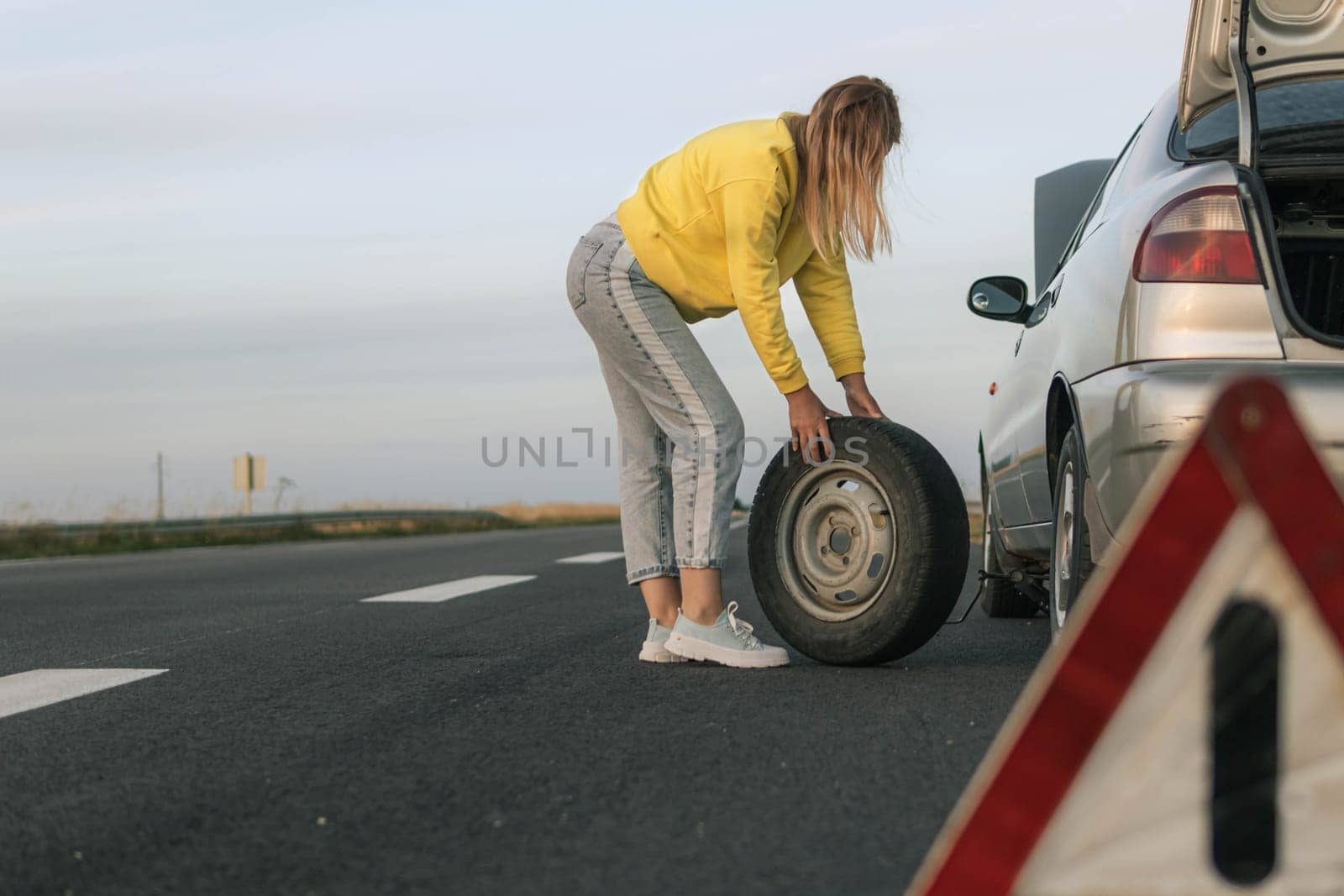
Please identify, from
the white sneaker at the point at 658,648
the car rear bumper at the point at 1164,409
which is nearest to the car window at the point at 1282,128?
the car rear bumper at the point at 1164,409

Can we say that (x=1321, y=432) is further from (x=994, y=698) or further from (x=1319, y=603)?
(x=1319, y=603)

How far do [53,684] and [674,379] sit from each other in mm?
2240

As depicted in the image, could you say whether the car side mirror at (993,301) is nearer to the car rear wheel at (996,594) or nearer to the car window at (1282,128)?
the car rear wheel at (996,594)

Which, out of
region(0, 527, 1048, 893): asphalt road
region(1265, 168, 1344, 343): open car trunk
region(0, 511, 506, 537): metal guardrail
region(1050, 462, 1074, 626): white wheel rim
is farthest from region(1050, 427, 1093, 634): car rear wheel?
region(0, 511, 506, 537): metal guardrail

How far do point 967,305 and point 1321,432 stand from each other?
2.61 m

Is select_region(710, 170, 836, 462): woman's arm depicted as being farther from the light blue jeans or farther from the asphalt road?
the asphalt road

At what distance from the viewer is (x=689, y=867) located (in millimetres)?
2488

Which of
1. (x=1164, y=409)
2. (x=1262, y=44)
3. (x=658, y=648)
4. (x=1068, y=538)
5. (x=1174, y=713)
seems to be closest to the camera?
(x=1174, y=713)

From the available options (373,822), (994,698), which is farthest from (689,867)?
(994,698)

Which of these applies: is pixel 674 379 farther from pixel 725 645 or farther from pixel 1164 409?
pixel 1164 409

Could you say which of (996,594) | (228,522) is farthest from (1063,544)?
(228,522)

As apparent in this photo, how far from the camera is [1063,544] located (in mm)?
4430

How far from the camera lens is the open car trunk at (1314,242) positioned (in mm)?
4088

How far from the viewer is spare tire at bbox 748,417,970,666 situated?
4703 millimetres
